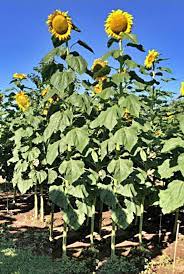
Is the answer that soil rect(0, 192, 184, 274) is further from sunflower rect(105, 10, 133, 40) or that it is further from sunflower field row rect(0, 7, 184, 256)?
sunflower rect(105, 10, 133, 40)

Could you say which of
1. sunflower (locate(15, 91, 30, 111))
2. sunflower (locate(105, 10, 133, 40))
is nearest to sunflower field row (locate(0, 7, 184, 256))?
sunflower (locate(105, 10, 133, 40))

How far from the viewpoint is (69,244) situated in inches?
237

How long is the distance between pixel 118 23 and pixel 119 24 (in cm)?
2

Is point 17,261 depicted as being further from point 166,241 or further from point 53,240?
point 166,241

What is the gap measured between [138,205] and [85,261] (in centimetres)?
102

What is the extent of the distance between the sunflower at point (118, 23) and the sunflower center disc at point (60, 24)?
19.2 inches

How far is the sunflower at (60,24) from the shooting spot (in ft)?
15.2

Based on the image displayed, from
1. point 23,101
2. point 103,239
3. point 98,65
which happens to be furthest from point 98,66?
point 103,239

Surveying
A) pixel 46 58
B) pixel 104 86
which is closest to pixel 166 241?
pixel 104 86

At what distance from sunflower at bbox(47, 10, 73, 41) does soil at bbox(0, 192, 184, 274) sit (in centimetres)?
296

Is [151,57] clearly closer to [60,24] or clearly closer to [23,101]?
[60,24]

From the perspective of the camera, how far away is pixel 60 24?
4.63 m

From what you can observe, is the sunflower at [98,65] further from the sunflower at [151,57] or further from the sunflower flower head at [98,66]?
the sunflower at [151,57]

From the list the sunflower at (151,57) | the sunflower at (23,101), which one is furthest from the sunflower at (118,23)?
the sunflower at (23,101)
